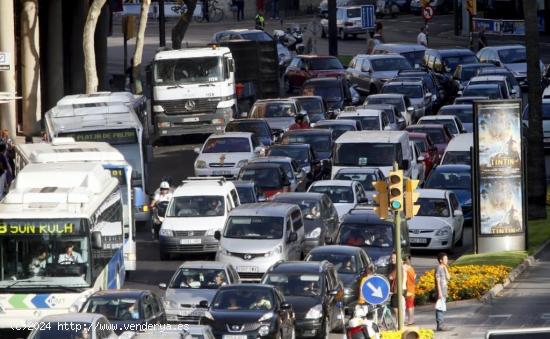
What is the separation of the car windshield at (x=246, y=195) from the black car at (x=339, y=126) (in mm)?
8392

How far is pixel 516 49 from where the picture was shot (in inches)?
2613

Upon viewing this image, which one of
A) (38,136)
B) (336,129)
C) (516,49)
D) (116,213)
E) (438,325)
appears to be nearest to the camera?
(438,325)

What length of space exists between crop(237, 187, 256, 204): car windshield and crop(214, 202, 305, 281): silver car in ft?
11.1

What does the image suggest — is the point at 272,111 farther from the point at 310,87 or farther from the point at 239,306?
the point at 239,306

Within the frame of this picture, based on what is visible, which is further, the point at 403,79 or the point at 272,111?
the point at 403,79

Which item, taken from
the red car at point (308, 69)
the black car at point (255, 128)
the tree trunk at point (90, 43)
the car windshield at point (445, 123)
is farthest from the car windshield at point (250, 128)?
the red car at point (308, 69)

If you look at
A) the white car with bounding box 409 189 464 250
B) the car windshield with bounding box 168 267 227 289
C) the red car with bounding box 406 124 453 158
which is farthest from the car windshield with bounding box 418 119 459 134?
the car windshield with bounding box 168 267 227 289

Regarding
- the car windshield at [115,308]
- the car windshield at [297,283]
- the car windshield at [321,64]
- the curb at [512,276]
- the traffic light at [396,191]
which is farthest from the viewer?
the car windshield at [321,64]

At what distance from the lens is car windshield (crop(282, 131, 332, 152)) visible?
147ft

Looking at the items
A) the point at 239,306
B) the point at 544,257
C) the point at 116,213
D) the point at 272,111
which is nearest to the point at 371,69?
the point at 272,111

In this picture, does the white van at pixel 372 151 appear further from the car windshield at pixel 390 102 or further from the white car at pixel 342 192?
the car windshield at pixel 390 102

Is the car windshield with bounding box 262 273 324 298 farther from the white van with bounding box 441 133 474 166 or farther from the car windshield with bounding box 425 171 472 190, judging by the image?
the white van with bounding box 441 133 474 166

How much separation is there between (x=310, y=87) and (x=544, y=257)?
2144cm

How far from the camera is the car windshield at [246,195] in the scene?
3731 cm
